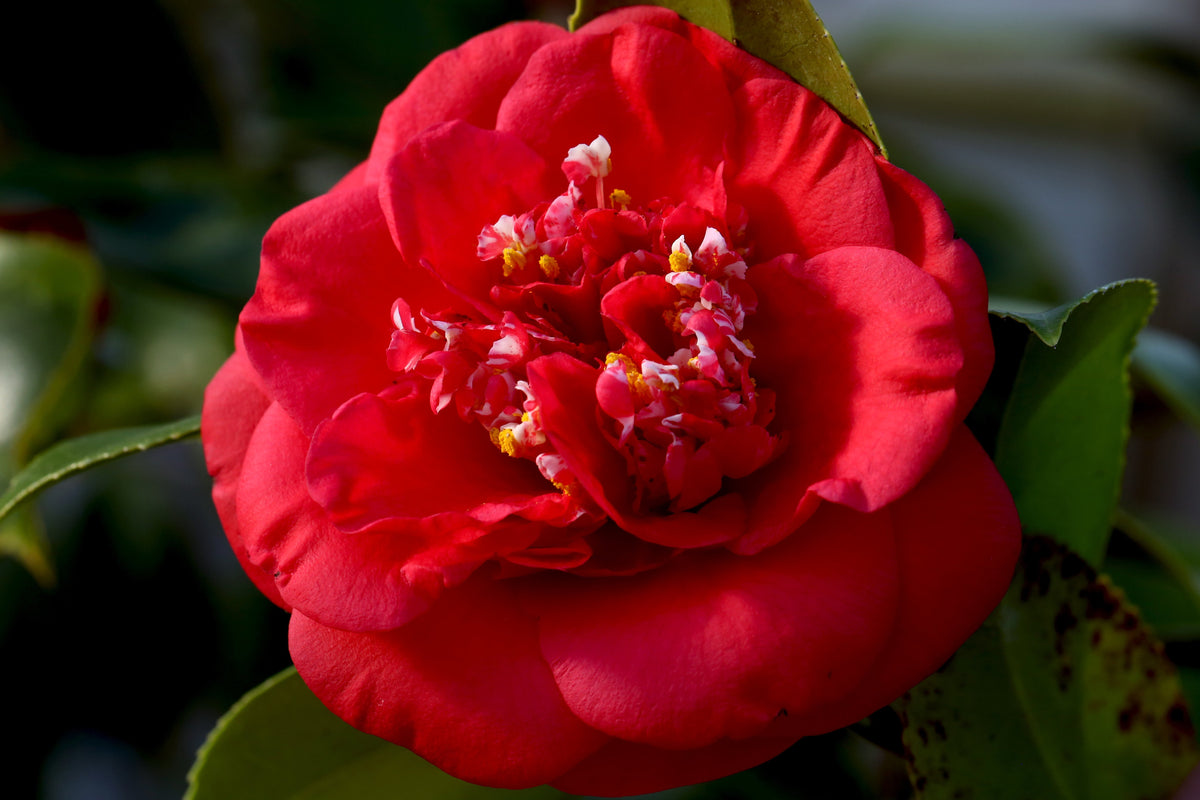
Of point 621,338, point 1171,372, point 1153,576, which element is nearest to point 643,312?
point 621,338

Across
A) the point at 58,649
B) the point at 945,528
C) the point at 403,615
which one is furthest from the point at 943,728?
the point at 58,649

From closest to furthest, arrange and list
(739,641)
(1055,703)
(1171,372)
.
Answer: (739,641) → (1055,703) → (1171,372)

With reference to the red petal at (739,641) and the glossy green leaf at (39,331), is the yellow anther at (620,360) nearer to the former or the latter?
the red petal at (739,641)

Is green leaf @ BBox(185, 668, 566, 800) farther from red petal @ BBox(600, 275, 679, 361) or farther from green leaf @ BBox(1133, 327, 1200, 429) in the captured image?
green leaf @ BBox(1133, 327, 1200, 429)

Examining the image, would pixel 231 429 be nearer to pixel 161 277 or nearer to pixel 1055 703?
pixel 1055 703

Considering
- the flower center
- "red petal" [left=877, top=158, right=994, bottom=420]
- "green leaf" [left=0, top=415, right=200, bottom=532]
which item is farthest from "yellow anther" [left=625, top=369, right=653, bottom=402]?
"green leaf" [left=0, top=415, right=200, bottom=532]

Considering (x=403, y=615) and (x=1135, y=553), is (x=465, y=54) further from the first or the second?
(x=1135, y=553)
